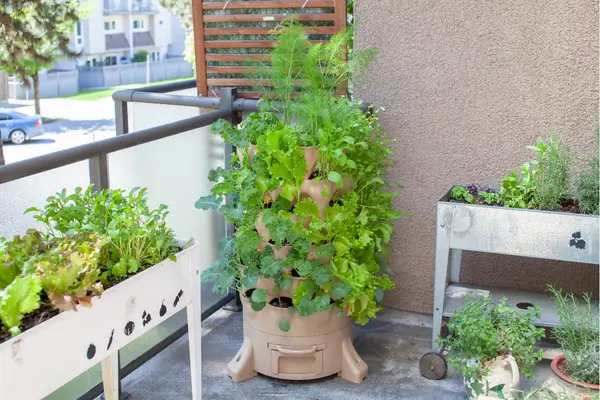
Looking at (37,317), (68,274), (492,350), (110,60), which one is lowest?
(492,350)

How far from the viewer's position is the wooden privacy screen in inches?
145

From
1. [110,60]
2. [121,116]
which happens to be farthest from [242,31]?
[110,60]

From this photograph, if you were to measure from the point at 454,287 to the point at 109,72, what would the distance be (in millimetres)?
26521

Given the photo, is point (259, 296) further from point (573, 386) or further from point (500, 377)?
point (573, 386)

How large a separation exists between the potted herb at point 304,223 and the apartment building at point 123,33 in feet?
78.5

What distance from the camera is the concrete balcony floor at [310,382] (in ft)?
10.6

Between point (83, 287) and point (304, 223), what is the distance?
1.16 meters

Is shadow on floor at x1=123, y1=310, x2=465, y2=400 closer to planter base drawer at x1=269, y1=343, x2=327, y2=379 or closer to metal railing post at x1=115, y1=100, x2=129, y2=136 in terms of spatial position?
planter base drawer at x1=269, y1=343, x2=327, y2=379

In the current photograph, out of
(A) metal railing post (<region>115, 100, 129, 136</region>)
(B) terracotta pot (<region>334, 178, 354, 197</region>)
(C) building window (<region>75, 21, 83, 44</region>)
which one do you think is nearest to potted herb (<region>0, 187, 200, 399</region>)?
(B) terracotta pot (<region>334, 178, 354, 197</region>)

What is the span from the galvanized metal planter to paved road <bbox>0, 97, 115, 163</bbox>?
49.8 ft

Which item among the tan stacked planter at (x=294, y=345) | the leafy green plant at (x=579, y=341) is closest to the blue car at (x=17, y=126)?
the tan stacked planter at (x=294, y=345)

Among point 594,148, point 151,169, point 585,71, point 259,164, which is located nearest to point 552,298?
point 594,148

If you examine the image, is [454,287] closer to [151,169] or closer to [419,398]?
[419,398]

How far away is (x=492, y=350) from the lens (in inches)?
118
